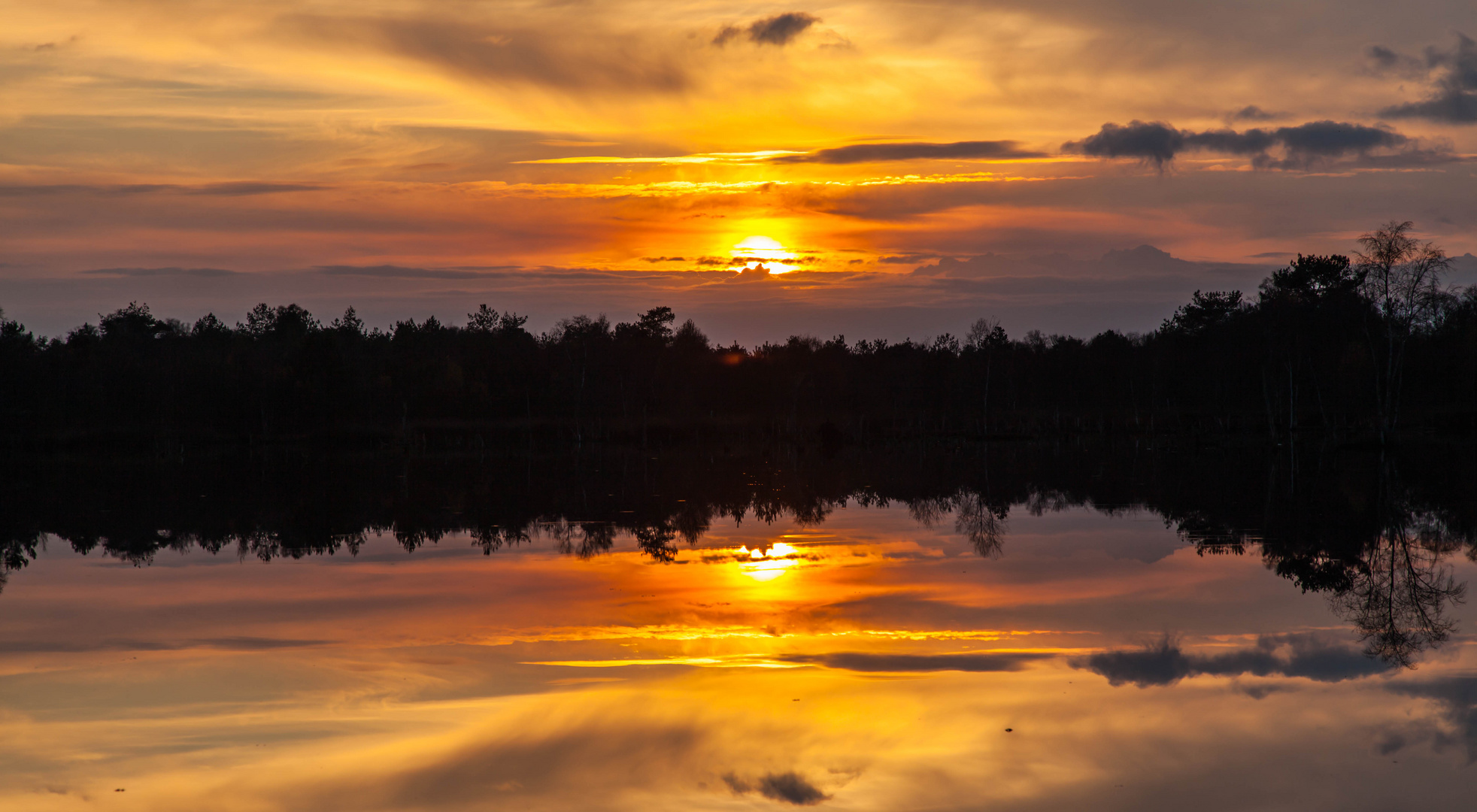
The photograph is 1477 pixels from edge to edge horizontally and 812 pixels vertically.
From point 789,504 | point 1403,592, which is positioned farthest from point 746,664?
point 789,504

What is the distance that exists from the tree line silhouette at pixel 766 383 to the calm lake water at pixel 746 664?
53248 mm

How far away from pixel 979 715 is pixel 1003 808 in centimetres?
205

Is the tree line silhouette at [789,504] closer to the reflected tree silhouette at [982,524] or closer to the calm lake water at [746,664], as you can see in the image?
the reflected tree silhouette at [982,524]

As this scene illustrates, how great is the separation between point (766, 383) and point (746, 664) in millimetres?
95129

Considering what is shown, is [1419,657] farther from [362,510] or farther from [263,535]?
[362,510]

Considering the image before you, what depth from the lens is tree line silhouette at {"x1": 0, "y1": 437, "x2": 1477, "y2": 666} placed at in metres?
19.0

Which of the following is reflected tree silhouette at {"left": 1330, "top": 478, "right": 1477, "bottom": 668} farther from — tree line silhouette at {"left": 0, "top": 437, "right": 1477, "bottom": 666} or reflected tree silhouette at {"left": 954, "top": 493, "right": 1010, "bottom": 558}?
reflected tree silhouette at {"left": 954, "top": 493, "right": 1010, "bottom": 558}

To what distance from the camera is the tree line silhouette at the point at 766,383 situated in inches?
3054

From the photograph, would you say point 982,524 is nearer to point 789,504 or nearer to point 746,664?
point 789,504

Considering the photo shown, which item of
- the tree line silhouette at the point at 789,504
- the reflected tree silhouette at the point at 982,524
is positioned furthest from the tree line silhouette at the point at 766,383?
the reflected tree silhouette at the point at 982,524

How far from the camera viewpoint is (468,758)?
8.55m

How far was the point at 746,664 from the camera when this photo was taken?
1141 cm

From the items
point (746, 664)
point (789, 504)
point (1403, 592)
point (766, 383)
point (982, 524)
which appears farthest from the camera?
point (766, 383)

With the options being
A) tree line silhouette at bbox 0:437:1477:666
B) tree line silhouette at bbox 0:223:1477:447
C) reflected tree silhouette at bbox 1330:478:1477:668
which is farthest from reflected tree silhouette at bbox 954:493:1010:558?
tree line silhouette at bbox 0:223:1477:447
